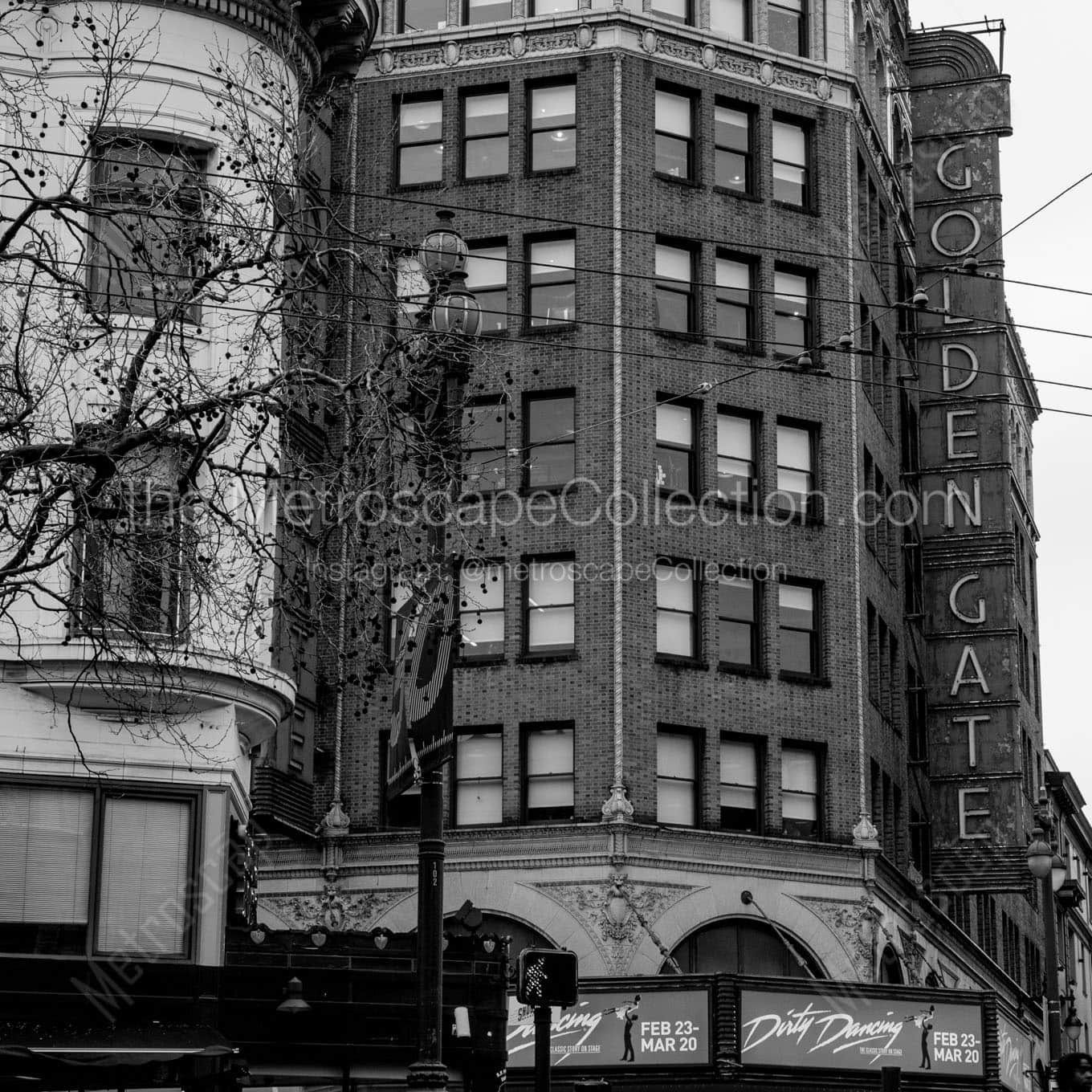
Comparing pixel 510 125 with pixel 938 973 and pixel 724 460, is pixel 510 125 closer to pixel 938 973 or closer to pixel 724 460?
pixel 724 460

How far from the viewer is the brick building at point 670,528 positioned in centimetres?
4284

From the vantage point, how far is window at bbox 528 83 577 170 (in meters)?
46.0

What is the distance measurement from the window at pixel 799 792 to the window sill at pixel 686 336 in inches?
343

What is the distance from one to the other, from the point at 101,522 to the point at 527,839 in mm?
23812

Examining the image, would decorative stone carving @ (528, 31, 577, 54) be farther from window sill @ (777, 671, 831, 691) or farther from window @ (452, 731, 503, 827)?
window @ (452, 731, 503, 827)

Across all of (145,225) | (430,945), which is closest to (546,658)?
(145,225)

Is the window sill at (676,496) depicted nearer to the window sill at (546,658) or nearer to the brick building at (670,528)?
the brick building at (670,528)

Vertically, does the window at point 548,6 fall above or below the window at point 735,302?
above

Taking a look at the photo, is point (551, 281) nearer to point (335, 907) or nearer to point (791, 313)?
point (791, 313)

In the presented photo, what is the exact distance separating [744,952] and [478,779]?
20.9 feet

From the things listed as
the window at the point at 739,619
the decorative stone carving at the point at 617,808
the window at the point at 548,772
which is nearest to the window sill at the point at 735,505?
the window at the point at 739,619

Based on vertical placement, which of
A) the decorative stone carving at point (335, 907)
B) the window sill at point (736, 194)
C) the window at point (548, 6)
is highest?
the window at point (548, 6)

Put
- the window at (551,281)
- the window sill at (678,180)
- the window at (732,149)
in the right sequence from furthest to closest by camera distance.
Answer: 1. the window at (732,149)
2. the window sill at (678,180)
3. the window at (551,281)

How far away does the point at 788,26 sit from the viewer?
160 feet
